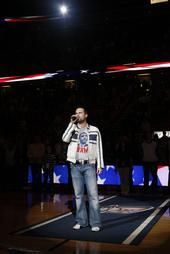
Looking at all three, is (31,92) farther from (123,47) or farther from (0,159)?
(0,159)

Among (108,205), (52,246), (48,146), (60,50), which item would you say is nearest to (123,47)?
(60,50)

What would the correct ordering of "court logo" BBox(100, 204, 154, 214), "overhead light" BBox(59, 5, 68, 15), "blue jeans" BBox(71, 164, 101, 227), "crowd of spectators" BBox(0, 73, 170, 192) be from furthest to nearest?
1. "crowd of spectators" BBox(0, 73, 170, 192)
2. "overhead light" BBox(59, 5, 68, 15)
3. "court logo" BBox(100, 204, 154, 214)
4. "blue jeans" BBox(71, 164, 101, 227)

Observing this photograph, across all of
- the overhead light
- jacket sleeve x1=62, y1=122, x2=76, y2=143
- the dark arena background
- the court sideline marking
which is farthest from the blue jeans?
the overhead light

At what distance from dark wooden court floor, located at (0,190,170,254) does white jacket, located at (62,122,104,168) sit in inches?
50.8

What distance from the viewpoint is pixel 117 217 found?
7.77 metres

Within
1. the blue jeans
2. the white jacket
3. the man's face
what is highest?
the man's face

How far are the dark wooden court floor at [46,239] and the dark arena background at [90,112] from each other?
0.01 m

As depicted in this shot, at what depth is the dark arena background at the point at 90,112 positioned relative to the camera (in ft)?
21.8

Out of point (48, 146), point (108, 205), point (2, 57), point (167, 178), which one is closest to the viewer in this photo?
point (108, 205)

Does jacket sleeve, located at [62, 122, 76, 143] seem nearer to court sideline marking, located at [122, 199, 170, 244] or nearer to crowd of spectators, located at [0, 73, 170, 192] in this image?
court sideline marking, located at [122, 199, 170, 244]

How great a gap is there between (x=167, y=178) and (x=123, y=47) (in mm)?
8182

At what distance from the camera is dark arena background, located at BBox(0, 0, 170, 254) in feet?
21.8

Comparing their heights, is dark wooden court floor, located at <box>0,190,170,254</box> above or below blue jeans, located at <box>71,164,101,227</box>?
below

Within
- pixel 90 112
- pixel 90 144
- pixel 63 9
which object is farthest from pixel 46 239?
pixel 90 112
